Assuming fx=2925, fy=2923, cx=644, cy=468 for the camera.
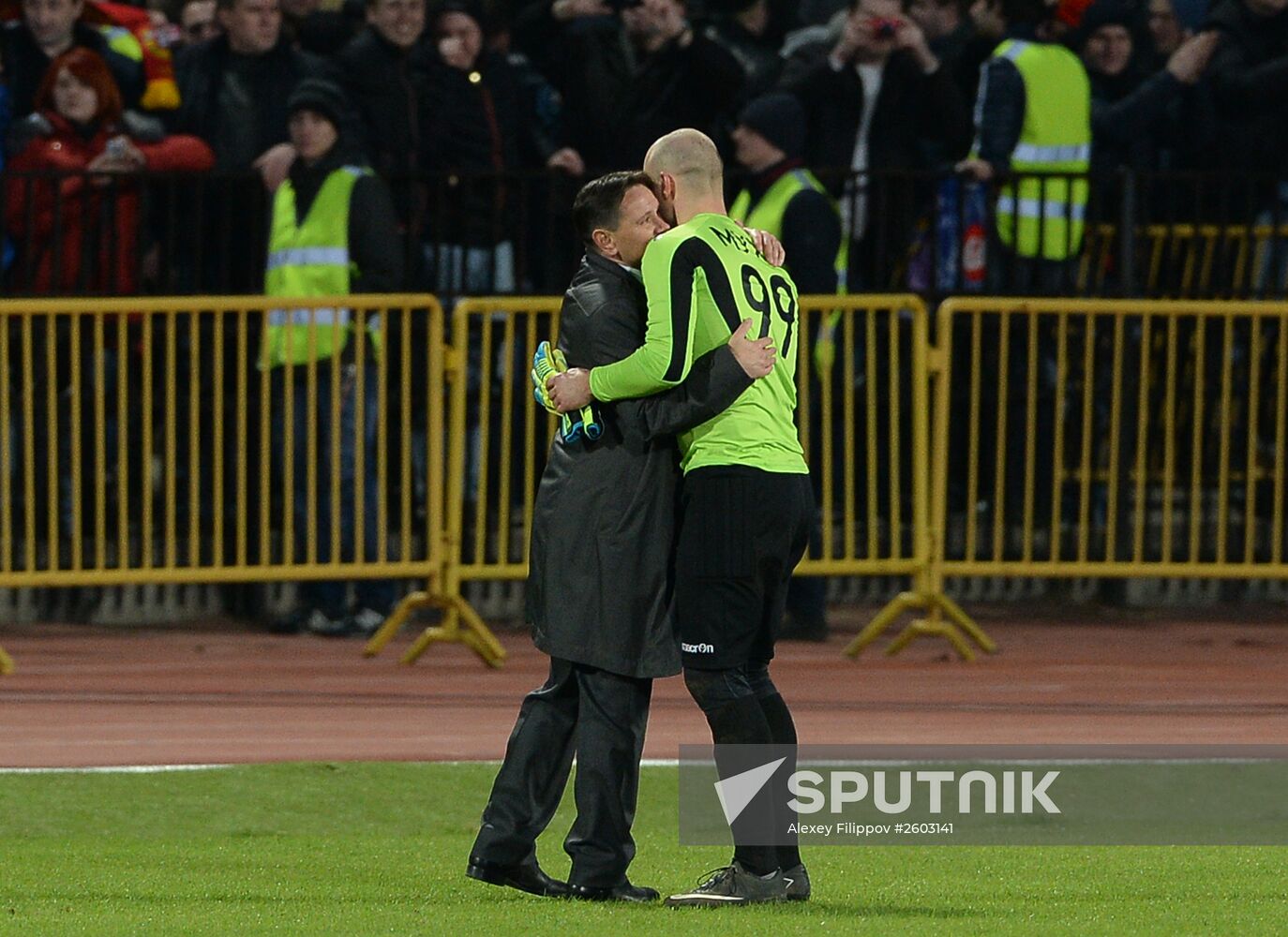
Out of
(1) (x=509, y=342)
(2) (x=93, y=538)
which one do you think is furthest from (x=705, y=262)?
(2) (x=93, y=538)

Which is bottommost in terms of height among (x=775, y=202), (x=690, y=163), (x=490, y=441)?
(x=490, y=441)

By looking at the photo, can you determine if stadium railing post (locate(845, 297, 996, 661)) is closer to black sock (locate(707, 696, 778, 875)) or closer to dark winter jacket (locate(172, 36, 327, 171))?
dark winter jacket (locate(172, 36, 327, 171))

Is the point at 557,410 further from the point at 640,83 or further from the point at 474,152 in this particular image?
the point at 640,83

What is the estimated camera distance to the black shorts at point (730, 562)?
24.6ft

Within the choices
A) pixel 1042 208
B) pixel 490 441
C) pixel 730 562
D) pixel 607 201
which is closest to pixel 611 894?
pixel 730 562

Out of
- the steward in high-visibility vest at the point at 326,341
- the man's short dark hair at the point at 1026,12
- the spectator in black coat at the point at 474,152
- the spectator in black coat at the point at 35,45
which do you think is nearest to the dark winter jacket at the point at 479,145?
the spectator in black coat at the point at 474,152

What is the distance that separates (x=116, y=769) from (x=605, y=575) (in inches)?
113

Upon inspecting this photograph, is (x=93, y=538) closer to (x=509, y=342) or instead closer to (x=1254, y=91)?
(x=509, y=342)

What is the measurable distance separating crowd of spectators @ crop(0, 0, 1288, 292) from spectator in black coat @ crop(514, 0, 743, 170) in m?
0.01

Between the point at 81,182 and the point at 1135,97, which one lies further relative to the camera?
the point at 1135,97

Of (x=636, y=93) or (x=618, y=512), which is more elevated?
(x=636, y=93)

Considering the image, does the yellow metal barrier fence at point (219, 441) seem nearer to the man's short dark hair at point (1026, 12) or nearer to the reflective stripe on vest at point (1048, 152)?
the reflective stripe on vest at point (1048, 152)

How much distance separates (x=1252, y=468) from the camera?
1377cm

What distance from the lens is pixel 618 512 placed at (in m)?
7.59
